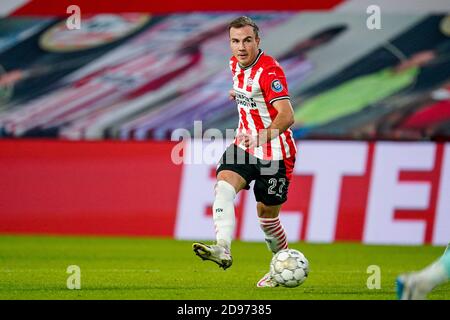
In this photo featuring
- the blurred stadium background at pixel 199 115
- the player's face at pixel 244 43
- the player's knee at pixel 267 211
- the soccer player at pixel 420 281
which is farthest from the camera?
the blurred stadium background at pixel 199 115

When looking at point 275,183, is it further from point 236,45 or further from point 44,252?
point 44,252

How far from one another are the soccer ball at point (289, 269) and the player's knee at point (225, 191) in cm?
58

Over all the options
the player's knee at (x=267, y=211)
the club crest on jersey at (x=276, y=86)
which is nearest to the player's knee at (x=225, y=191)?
the player's knee at (x=267, y=211)

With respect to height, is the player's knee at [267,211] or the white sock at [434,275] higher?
the player's knee at [267,211]

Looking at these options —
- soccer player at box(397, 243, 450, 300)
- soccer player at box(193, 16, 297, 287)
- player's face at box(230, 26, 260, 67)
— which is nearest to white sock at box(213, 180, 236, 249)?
soccer player at box(193, 16, 297, 287)

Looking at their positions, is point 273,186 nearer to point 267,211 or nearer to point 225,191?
point 267,211

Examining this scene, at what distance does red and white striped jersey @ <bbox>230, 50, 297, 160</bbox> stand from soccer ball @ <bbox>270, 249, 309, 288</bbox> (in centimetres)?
87

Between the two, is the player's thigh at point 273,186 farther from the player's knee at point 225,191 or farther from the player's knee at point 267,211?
the player's knee at point 225,191

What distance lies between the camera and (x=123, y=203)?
14234mm

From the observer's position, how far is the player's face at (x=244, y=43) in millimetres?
7848

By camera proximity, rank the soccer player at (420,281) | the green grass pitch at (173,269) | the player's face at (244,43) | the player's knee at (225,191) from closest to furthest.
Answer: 1. the soccer player at (420,281)
2. the green grass pitch at (173,269)
3. the player's knee at (225,191)
4. the player's face at (244,43)

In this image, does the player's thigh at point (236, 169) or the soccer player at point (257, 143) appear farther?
the player's thigh at point (236, 169)

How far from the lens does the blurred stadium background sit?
45.2 feet
